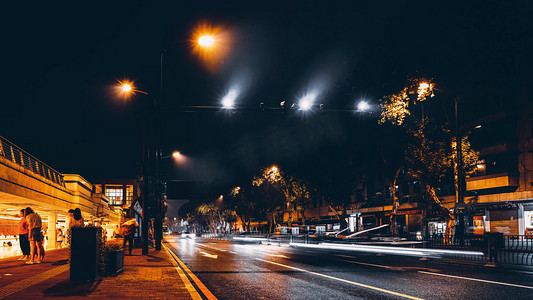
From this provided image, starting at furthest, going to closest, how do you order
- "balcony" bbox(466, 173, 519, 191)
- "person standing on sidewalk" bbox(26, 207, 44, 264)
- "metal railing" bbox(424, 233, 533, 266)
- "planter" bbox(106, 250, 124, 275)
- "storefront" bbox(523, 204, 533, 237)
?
"balcony" bbox(466, 173, 519, 191), "storefront" bbox(523, 204, 533, 237), "metal railing" bbox(424, 233, 533, 266), "person standing on sidewalk" bbox(26, 207, 44, 264), "planter" bbox(106, 250, 124, 275)

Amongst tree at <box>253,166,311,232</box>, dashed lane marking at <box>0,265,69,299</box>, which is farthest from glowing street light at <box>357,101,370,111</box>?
tree at <box>253,166,311,232</box>

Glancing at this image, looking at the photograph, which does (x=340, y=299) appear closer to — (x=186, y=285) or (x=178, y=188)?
(x=186, y=285)

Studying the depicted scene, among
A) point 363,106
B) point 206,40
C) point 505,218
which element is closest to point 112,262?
point 206,40

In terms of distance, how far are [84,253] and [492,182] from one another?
35.3m

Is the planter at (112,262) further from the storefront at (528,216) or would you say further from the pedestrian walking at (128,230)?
the storefront at (528,216)

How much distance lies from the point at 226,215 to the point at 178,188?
141 ft

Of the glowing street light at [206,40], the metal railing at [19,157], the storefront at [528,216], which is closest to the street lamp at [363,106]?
the glowing street light at [206,40]

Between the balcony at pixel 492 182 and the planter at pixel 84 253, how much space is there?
34.1 meters

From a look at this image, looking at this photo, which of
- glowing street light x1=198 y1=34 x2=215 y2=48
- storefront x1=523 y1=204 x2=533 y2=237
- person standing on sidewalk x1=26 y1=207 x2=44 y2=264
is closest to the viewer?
person standing on sidewalk x1=26 y1=207 x2=44 y2=264

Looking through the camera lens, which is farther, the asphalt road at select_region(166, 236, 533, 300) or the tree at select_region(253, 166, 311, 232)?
the tree at select_region(253, 166, 311, 232)

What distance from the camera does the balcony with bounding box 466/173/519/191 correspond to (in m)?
35.5

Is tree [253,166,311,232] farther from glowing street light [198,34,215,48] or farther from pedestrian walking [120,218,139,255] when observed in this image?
glowing street light [198,34,215,48]

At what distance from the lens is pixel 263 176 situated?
52.6 metres

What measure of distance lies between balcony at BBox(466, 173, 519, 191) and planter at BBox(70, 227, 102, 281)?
34.1m
